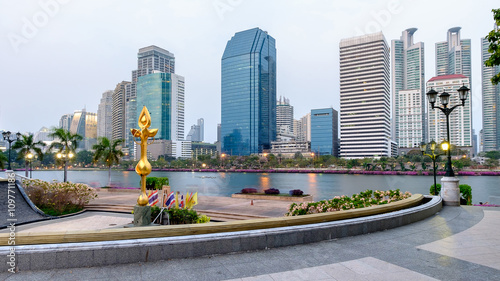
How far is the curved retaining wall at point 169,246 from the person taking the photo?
17.5ft

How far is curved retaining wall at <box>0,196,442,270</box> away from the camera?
5340 mm

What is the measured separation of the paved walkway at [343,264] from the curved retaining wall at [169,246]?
14 centimetres

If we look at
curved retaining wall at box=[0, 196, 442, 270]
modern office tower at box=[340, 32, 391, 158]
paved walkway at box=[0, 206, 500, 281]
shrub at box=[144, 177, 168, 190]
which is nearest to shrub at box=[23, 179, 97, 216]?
shrub at box=[144, 177, 168, 190]

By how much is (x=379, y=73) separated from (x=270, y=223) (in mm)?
194353

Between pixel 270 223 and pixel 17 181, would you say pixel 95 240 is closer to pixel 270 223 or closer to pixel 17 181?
pixel 270 223

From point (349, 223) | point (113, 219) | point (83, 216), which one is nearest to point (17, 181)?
point (83, 216)

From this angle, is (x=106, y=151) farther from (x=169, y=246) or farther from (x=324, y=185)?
(x=324, y=185)

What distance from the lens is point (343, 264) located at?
5.96 meters

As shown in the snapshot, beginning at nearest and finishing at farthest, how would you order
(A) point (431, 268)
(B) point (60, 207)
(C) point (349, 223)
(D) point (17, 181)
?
(A) point (431, 268)
(C) point (349, 223)
(D) point (17, 181)
(B) point (60, 207)

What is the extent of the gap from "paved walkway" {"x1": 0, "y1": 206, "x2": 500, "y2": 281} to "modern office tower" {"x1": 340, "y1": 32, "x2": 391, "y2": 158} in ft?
584

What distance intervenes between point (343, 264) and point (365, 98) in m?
191

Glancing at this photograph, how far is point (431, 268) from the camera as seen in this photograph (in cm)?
579

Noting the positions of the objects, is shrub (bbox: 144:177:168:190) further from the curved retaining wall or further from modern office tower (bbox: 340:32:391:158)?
modern office tower (bbox: 340:32:391:158)

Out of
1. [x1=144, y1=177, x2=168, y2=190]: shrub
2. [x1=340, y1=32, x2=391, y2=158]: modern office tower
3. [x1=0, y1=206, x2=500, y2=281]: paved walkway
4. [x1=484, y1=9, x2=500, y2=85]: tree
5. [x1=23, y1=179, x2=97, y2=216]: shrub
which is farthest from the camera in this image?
[x1=340, y1=32, x2=391, y2=158]: modern office tower
